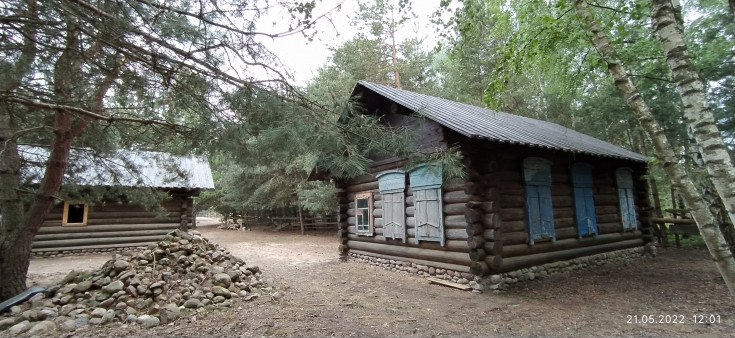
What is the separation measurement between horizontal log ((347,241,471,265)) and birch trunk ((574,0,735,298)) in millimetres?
4005

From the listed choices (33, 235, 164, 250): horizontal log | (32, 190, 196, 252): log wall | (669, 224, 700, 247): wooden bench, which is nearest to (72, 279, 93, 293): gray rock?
(32, 190, 196, 252): log wall

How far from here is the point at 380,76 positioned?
62.4 ft

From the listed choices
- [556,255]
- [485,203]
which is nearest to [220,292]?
[485,203]

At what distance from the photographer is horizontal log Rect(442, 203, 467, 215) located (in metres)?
7.43

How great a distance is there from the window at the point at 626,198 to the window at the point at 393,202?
6.90 metres

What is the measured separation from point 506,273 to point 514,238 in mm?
765

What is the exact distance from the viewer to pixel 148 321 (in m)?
→ 4.96

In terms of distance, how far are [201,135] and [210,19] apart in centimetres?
146

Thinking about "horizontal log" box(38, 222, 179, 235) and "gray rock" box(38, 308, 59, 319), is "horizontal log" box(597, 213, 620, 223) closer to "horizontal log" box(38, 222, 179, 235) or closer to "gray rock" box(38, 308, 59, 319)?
"gray rock" box(38, 308, 59, 319)

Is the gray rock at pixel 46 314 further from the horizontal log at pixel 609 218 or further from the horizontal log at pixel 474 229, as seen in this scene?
the horizontal log at pixel 609 218

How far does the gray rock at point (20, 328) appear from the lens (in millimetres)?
4577

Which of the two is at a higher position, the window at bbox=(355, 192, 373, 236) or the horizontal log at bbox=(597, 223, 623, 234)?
the window at bbox=(355, 192, 373, 236)

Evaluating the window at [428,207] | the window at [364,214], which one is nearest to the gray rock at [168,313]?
the window at [428,207]

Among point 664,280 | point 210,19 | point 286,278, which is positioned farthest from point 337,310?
point 664,280
